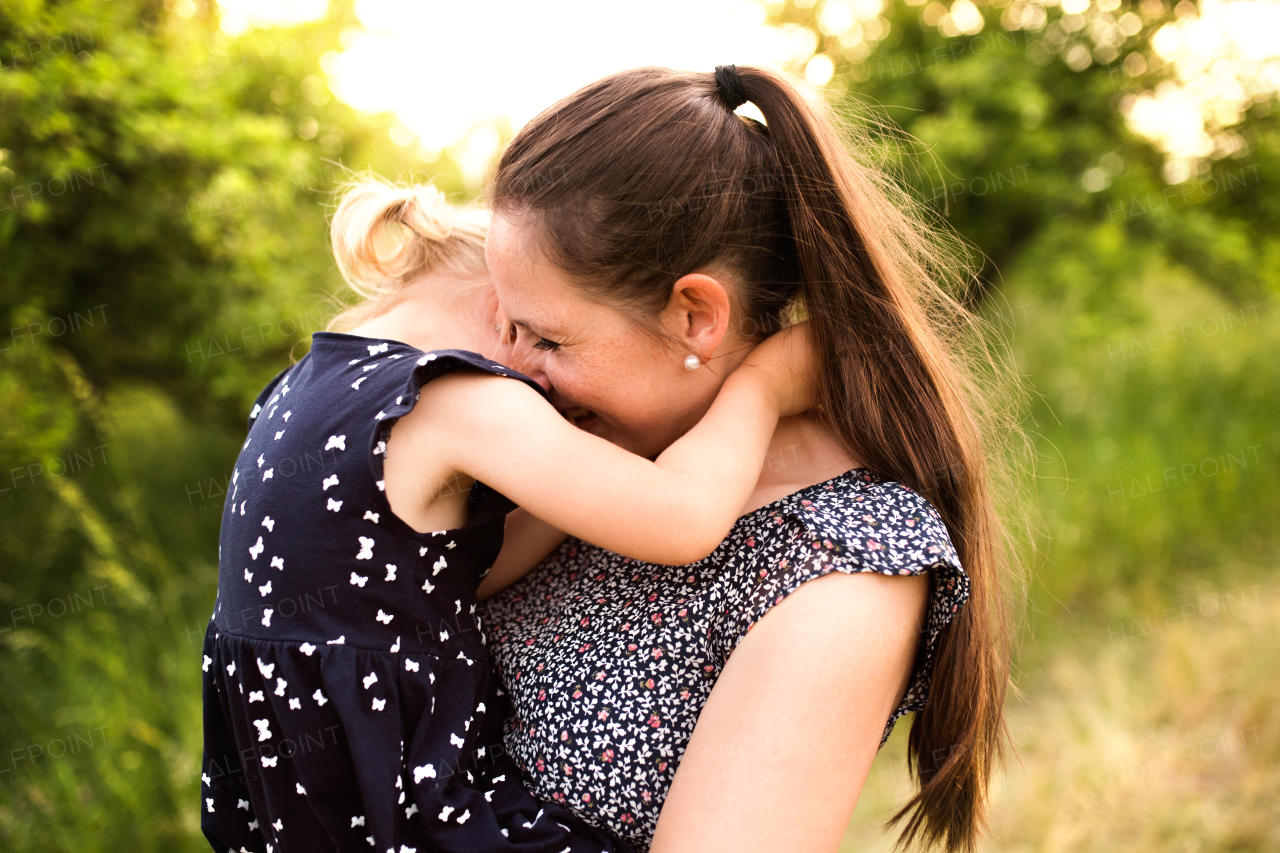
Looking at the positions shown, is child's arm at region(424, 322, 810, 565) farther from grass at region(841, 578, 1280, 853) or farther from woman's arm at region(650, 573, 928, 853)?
grass at region(841, 578, 1280, 853)

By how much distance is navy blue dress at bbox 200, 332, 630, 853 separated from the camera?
1.26 m

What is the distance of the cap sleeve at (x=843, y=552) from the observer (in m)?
1.23

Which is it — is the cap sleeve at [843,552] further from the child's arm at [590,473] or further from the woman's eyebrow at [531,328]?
the woman's eyebrow at [531,328]

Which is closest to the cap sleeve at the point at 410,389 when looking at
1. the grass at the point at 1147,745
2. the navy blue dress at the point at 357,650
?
the navy blue dress at the point at 357,650

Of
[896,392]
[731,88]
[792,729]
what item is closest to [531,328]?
[731,88]

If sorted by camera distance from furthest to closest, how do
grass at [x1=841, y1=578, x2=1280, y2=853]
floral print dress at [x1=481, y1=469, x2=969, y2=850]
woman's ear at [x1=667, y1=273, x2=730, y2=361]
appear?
grass at [x1=841, y1=578, x2=1280, y2=853] < woman's ear at [x1=667, y1=273, x2=730, y2=361] < floral print dress at [x1=481, y1=469, x2=969, y2=850]

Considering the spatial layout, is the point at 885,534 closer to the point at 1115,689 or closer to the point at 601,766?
the point at 601,766

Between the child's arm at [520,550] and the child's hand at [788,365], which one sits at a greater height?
the child's hand at [788,365]

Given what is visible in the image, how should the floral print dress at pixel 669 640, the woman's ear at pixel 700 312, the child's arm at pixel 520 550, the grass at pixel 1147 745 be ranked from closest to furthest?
1. the floral print dress at pixel 669 640
2. the woman's ear at pixel 700 312
3. the child's arm at pixel 520 550
4. the grass at pixel 1147 745

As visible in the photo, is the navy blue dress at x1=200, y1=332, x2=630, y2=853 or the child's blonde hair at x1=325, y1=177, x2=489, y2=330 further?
the child's blonde hair at x1=325, y1=177, x2=489, y2=330

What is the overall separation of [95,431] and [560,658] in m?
3.71

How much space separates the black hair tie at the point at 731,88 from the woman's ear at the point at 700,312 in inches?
11.9

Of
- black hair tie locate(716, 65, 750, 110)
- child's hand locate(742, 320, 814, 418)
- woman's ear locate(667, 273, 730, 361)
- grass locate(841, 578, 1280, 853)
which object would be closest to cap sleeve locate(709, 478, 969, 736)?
child's hand locate(742, 320, 814, 418)

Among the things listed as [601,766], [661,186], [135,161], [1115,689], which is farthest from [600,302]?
[1115,689]
